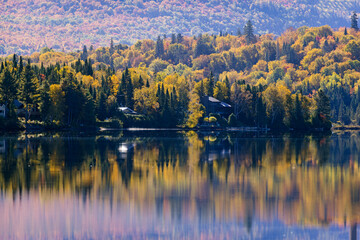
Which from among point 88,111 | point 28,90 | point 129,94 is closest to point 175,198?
point 28,90

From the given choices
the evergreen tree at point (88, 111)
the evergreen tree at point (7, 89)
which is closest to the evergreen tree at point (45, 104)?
the evergreen tree at point (7, 89)

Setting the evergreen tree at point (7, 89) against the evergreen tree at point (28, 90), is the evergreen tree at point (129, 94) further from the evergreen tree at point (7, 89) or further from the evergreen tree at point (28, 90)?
the evergreen tree at point (7, 89)

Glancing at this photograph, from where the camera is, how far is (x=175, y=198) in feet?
143

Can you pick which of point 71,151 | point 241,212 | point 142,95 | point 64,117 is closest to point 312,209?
point 241,212

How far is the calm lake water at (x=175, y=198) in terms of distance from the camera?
3575 cm

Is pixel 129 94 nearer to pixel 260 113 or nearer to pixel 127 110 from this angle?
pixel 127 110

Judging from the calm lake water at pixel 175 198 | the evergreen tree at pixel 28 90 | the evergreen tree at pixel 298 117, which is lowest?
the calm lake water at pixel 175 198

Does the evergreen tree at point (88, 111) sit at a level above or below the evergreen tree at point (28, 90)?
below

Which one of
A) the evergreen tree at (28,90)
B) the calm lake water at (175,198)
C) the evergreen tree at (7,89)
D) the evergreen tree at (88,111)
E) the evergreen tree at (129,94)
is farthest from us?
the evergreen tree at (129,94)

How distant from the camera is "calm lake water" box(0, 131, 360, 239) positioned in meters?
35.8

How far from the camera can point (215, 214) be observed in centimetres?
3897

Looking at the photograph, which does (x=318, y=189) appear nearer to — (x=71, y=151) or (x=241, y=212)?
(x=241, y=212)

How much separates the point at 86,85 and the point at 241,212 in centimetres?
15182

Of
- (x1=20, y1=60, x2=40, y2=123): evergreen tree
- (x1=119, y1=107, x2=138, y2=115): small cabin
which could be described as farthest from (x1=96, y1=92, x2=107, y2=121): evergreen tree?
(x1=20, y1=60, x2=40, y2=123): evergreen tree
